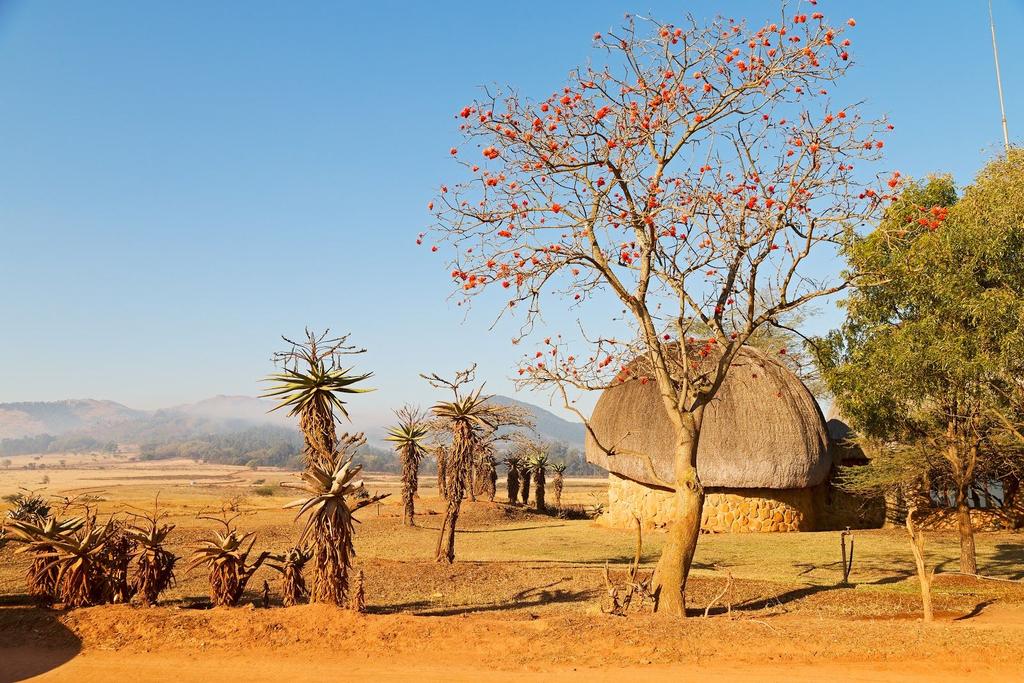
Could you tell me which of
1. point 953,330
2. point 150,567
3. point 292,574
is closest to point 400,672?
point 292,574

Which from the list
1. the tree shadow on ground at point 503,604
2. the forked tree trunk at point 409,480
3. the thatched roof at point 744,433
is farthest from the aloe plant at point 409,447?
the tree shadow on ground at point 503,604

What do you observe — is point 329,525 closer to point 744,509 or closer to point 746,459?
point 746,459

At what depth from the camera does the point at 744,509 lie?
2530cm

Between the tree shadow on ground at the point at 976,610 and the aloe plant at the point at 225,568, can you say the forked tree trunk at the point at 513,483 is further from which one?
A: the aloe plant at the point at 225,568

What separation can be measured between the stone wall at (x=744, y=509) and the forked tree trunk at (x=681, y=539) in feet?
41.1

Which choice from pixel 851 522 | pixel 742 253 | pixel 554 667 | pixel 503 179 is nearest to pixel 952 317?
pixel 742 253

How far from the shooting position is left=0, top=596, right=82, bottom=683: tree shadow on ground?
29.8 feet

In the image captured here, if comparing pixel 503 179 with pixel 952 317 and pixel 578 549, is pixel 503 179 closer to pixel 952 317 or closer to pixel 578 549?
pixel 952 317

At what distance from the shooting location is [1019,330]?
1421 centimetres

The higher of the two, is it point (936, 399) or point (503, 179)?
point (503, 179)

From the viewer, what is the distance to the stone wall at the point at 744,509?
25.2 metres

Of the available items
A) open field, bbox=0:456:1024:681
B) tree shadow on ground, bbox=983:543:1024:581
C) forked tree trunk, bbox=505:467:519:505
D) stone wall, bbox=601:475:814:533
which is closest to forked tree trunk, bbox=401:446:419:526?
stone wall, bbox=601:475:814:533

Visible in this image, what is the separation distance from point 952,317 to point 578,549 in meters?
11.6

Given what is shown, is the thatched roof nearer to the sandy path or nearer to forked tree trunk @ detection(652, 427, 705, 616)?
forked tree trunk @ detection(652, 427, 705, 616)
